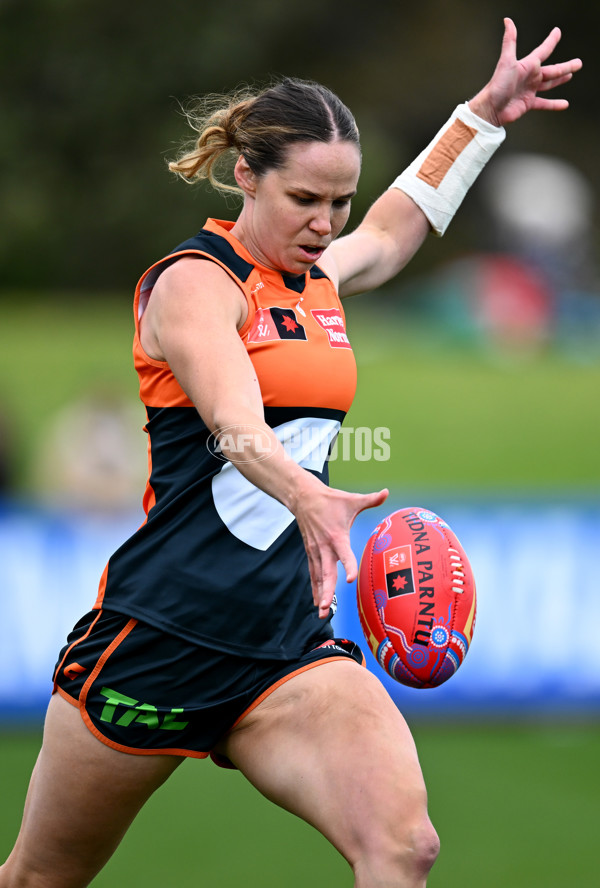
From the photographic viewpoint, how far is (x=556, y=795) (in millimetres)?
6379

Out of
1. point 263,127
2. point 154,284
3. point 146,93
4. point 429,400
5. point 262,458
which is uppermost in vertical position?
point 263,127

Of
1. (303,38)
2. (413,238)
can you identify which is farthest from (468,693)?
(303,38)

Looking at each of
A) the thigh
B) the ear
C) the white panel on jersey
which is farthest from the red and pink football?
the ear

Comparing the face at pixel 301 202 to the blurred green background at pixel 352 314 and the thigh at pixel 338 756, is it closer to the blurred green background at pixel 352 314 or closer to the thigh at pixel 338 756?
the blurred green background at pixel 352 314

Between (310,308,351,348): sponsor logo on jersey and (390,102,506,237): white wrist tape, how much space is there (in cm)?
84

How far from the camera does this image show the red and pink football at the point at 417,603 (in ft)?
10.8

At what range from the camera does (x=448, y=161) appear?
161 inches

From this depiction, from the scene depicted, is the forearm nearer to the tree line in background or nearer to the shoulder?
the shoulder

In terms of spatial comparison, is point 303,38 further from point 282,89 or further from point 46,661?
point 282,89

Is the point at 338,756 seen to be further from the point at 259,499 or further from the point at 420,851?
the point at 259,499

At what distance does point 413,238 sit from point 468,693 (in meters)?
3.68

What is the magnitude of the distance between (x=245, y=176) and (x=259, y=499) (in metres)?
0.86

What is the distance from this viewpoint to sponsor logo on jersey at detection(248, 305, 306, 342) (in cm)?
318

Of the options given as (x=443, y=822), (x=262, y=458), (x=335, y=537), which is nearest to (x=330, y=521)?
(x=335, y=537)
